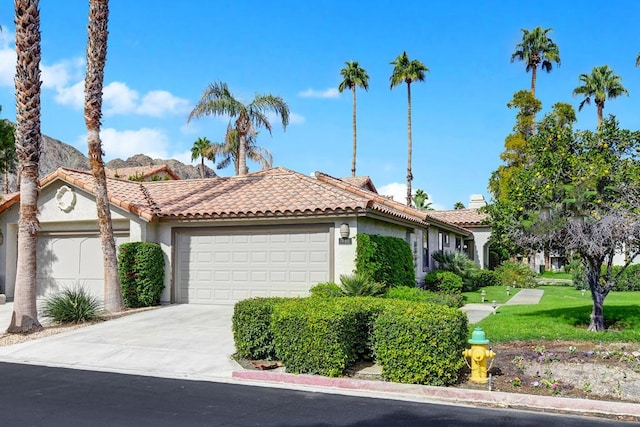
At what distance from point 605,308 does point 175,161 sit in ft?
269

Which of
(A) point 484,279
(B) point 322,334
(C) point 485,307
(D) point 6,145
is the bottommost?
(C) point 485,307

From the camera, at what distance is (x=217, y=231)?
688 inches

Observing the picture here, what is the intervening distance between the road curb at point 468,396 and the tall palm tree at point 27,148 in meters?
7.44

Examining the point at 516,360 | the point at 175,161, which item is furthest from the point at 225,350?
the point at 175,161

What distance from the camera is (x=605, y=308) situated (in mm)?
15352

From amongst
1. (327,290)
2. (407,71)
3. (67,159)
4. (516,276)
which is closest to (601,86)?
(407,71)

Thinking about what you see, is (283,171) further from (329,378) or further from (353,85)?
(353,85)

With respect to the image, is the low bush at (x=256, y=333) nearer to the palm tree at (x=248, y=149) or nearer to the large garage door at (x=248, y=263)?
the large garage door at (x=248, y=263)

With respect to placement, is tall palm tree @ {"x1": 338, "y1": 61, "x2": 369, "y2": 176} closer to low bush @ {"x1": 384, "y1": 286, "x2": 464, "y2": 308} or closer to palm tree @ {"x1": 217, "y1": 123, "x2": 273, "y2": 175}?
palm tree @ {"x1": 217, "y1": 123, "x2": 273, "y2": 175}

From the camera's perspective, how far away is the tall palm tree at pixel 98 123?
15758 mm

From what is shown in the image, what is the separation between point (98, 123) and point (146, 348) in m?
7.45

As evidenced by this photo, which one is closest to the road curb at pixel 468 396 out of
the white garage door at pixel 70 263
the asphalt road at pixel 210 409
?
the asphalt road at pixel 210 409

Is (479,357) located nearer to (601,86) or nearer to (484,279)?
(484,279)

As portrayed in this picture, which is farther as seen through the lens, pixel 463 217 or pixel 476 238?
pixel 463 217
